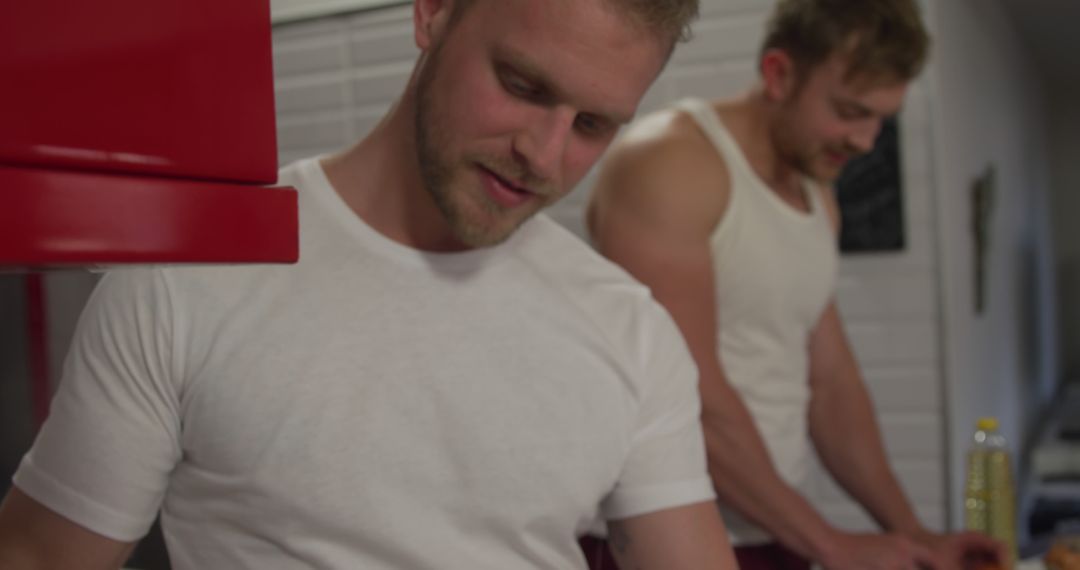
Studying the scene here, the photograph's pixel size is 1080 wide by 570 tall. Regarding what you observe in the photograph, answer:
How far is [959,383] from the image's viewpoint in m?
1.74

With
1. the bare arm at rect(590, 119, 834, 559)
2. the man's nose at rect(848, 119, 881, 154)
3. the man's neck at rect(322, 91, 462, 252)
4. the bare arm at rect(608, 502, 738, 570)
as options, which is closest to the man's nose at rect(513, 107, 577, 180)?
the man's neck at rect(322, 91, 462, 252)

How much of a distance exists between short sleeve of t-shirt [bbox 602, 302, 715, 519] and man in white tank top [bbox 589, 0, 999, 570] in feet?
0.96

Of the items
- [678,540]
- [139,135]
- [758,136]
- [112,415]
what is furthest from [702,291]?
[139,135]

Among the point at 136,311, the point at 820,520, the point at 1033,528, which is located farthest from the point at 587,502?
the point at 1033,528

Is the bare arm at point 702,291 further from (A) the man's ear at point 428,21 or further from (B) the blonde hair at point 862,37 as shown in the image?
(A) the man's ear at point 428,21

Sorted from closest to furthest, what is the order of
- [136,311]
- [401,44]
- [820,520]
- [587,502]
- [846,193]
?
[136,311]
[587,502]
[401,44]
[820,520]
[846,193]

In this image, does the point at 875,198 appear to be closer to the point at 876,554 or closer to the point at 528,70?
the point at 876,554

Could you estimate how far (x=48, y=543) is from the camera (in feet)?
2.30

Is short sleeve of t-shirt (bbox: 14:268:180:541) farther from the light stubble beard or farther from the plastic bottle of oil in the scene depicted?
the plastic bottle of oil

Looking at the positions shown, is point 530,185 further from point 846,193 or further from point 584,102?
point 846,193

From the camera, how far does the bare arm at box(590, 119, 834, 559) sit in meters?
1.24

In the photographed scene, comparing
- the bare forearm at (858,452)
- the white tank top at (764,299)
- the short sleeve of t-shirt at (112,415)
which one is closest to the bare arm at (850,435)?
the bare forearm at (858,452)

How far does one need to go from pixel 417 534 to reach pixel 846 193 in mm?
1141

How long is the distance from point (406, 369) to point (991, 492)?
101 cm
